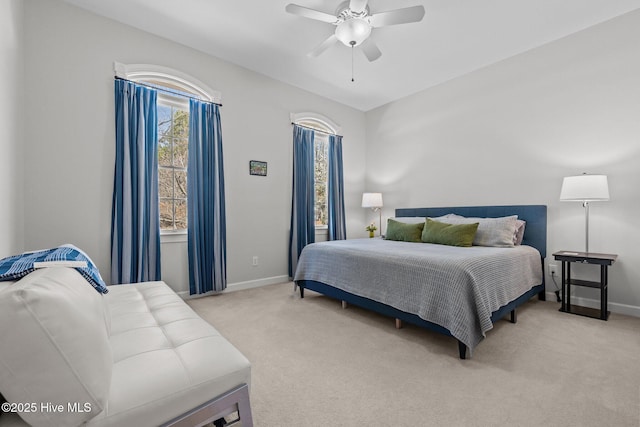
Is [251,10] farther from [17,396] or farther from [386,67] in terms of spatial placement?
[17,396]

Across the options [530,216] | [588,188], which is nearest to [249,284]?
[530,216]

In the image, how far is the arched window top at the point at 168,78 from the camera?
2.89 metres

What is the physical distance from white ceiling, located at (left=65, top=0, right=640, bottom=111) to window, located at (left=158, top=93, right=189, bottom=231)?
802mm

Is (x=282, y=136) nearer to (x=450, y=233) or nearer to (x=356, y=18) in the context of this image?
(x=356, y=18)

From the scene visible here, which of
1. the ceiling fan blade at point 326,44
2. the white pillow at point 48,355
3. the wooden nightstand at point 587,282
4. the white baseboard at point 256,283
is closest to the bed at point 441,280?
the wooden nightstand at point 587,282

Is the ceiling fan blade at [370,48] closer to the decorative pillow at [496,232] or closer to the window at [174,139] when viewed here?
the window at [174,139]

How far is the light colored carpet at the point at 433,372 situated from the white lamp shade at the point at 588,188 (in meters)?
1.14

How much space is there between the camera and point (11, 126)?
2004mm

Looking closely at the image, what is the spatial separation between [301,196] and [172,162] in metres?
1.77

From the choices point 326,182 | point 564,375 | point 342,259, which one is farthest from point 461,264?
point 326,182

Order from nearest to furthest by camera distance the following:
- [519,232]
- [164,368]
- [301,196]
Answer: [164,368]
[519,232]
[301,196]

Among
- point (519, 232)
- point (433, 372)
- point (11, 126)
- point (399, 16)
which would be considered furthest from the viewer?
point (519, 232)

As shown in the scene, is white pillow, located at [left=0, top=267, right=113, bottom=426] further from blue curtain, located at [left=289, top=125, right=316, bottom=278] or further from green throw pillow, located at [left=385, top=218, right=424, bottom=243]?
blue curtain, located at [left=289, top=125, right=316, bottom=278]

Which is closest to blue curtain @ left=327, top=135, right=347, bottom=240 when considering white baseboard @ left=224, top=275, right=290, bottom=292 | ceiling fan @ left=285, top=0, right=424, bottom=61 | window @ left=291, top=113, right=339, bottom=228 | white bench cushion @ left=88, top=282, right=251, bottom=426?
window @ left=291, top=113, right=339, bottom=228
